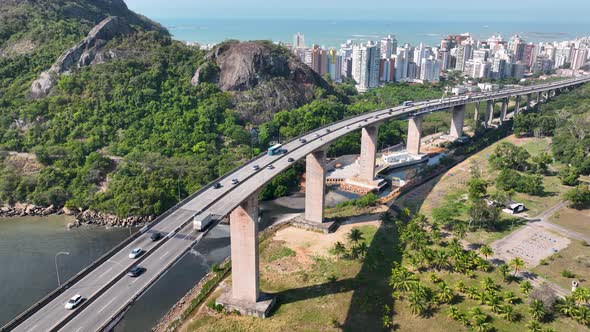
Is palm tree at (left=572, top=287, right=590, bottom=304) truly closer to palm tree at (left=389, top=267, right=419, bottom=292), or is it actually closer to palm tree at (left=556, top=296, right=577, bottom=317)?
palm tree at (left=556, top=296, right=577, bottom=317)

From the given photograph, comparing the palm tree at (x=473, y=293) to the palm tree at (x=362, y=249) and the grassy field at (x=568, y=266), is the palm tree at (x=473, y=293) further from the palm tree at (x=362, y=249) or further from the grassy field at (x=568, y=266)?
the palm tree at (x=362, y=249)

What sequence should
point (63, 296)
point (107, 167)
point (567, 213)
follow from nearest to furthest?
point (63, 296) → point (567, 213) → point (107, 167)

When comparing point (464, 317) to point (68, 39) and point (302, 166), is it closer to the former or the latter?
point (302, 166)

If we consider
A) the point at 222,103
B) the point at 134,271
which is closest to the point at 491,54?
the point at 222,103

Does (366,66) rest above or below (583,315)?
above

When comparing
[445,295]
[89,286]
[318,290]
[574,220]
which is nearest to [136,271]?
[89,286]

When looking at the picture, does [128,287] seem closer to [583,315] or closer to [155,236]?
[155,236]

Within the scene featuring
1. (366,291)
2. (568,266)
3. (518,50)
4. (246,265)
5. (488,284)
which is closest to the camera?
(246,265)

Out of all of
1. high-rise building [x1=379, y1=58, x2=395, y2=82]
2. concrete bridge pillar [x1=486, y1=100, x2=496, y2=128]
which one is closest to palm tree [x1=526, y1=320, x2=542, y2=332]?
concrete bridge pillar [x1=486, y1=100, x2=496, y2=128]
